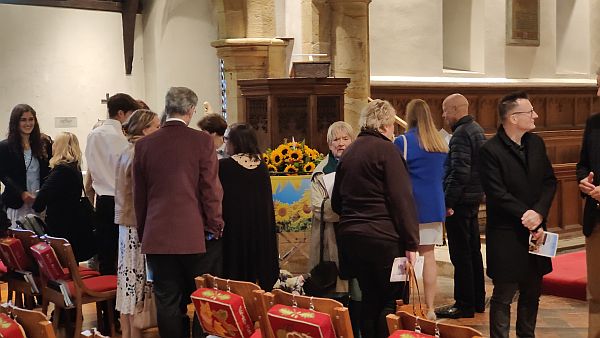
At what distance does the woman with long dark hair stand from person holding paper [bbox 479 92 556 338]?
4.02ft

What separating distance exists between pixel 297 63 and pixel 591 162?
4.01 metres

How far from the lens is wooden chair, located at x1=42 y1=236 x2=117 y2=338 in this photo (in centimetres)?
517

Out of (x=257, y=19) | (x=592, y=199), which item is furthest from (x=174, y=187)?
(x=257, y=19)

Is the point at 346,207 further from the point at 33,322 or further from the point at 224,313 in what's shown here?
the point at 33,322

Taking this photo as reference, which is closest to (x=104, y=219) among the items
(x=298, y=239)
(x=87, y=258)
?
(x=87, y=258)

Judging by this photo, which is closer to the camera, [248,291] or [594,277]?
[248,291]

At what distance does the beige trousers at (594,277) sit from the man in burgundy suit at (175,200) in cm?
199

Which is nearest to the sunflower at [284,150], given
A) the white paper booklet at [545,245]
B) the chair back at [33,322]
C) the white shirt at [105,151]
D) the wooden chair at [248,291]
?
the white shirt at [105,151]

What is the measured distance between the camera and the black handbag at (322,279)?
5035 mm

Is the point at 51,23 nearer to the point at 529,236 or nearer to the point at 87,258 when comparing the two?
the point at 87,258

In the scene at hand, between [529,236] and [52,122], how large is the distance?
7048 millimetres

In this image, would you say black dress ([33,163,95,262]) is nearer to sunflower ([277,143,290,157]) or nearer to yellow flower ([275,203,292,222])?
yellow flower ([275,203,292,222])

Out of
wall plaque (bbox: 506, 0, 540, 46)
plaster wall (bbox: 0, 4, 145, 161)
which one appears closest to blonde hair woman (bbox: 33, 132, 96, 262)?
plaster wall (bbox: 0, 4, 145, 161)

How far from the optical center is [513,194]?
4.51 meters
